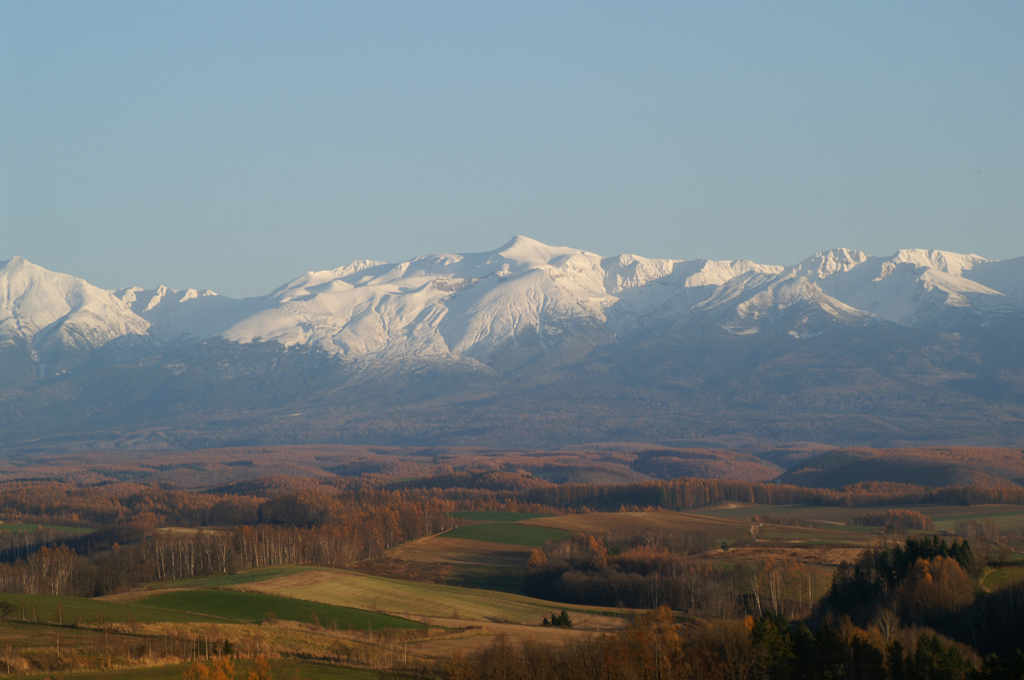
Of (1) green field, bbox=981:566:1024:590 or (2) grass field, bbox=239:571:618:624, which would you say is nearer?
(1) green field, bbox=981:566:1024:590

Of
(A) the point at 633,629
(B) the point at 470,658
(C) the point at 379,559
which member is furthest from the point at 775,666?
(C) the point at 379,559

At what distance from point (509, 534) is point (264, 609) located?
232ft

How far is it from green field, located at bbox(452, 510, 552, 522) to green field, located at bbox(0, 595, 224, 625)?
9941 cm

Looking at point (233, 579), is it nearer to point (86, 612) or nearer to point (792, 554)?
point (86, 612)

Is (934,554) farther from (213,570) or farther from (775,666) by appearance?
(213,570)

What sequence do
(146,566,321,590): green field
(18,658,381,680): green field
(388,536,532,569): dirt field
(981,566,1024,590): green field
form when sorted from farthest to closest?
(388,536,532,569): dirt field
(146,566,321,590): green field
(981,566,1024,590): green field
(18,658,381,680): green field

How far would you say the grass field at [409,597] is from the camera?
308ft

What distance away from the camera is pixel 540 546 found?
143375mm

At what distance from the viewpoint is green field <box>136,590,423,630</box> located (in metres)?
83.3

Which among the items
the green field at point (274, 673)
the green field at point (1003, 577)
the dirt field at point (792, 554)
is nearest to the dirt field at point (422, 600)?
the green field at point (274, 673)

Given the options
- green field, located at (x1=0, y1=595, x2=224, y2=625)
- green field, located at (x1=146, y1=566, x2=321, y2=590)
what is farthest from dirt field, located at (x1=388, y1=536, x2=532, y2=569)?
green field, located at (x1=0, y1=595, x2=224, y2=625)

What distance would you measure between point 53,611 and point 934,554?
219ft

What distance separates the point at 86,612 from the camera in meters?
74.5

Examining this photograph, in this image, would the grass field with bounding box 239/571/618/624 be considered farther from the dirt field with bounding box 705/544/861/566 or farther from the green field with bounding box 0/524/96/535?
the green field with bounding box 0/524/96/535
